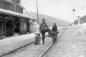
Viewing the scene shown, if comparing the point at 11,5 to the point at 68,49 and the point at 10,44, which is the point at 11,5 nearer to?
the point at 10,44

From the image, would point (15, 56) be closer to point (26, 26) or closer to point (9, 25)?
point (9, 25)

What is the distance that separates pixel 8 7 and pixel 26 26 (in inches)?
226

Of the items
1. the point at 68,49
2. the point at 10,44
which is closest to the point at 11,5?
the point at 10,44

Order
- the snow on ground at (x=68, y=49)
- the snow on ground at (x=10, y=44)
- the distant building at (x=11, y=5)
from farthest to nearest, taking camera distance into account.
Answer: the distant building at (x=11, y=5)
the snow on ground at (x=10, y=44)
the snow on ground at (x=68, y=49)

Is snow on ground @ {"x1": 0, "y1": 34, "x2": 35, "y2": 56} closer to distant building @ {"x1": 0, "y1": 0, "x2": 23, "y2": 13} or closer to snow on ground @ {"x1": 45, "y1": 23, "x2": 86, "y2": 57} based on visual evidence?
snow on ground @ {"x1": 45, "y1": 23, "x2": 86, "y2": 57}

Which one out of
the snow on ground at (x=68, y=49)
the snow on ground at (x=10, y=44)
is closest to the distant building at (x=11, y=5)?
the snow on ground at (x=10, y=44)

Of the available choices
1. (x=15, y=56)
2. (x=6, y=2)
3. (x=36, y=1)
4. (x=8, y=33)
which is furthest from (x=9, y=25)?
(x=36, y=1)

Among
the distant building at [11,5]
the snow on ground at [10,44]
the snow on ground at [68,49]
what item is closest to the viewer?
the snow on ground at [68,49]

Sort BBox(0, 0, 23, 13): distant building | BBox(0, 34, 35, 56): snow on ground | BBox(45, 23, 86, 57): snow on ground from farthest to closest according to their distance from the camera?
BBox(0, 0, 23, 13): distant building → BBox(0, 34, 35, 56): snow on ground → BBox(45, 23, 86, 57): snow on ground

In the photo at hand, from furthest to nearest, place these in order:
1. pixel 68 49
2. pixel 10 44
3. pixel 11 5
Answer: pixel 11 5
pixel 10 44
pixel 68 49

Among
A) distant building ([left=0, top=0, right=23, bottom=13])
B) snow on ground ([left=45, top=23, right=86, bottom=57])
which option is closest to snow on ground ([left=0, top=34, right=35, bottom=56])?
snow on ground ([left=45, top=23, right=86, bottom=57])

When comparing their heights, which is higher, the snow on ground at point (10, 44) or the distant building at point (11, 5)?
the distant building at point (11, 5)

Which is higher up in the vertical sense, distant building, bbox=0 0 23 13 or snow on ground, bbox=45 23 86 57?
distant building, bbox=0 0 23 13

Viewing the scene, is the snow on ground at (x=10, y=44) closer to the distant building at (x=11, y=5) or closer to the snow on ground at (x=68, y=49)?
the snow on ground at (x=68, y=49)
